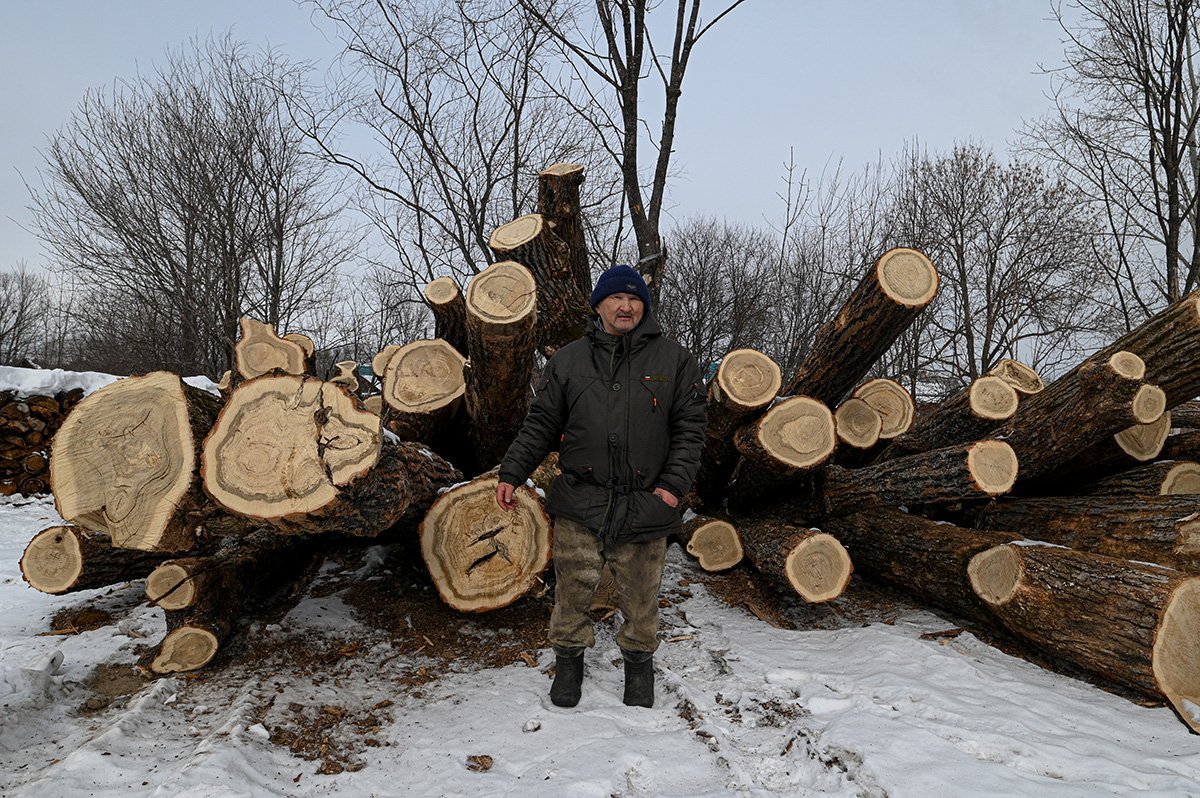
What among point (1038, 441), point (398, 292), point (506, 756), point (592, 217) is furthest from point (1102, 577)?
point (398, 292)

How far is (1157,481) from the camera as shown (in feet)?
12.8

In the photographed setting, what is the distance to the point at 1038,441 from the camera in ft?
12.8

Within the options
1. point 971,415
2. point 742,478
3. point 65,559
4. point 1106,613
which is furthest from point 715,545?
point 65,559

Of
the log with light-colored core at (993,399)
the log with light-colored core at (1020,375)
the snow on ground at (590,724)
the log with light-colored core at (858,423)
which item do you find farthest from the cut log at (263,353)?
the log with light-colored core at (1020,375)

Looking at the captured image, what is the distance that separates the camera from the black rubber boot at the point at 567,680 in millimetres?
2824

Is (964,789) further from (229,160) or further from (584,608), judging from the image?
(229,160)

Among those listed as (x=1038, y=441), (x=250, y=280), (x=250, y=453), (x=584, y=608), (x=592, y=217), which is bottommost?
(x=584, y=608)

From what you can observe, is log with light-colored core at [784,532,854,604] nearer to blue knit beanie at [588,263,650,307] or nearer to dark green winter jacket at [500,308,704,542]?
dark green winter jacket at [500,308,704,542]

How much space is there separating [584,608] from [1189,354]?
381cm

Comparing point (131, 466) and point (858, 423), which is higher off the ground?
point (858, 423)

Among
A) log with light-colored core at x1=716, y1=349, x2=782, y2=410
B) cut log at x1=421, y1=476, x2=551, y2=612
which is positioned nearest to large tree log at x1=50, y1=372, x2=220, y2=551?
cut log at x1=421, y1=476, x2=551, y2=612

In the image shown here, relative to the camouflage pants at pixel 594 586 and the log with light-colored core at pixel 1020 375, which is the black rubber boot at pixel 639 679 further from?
the log with light-colored core at pixel 1020 375

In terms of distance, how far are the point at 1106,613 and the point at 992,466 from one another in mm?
1069

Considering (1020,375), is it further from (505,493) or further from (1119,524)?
(505,493)
